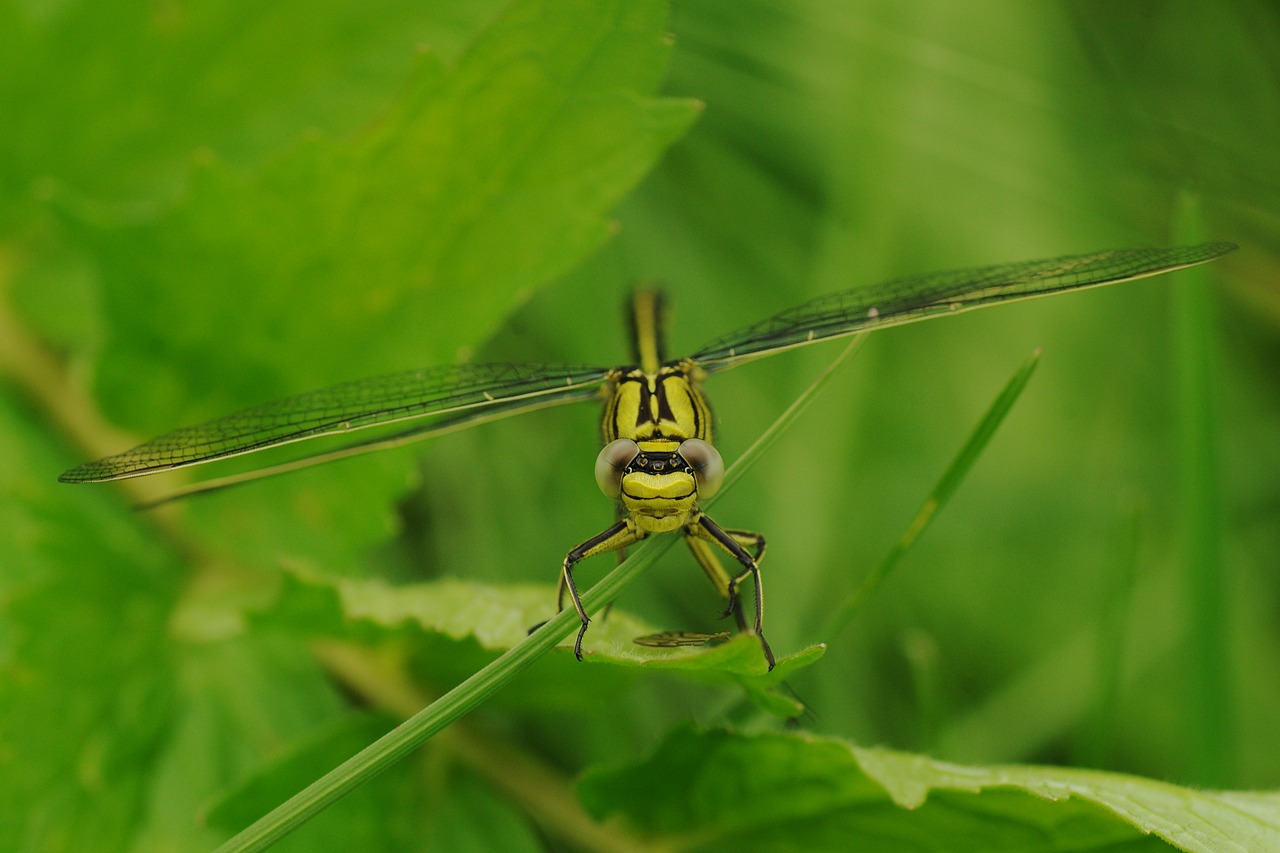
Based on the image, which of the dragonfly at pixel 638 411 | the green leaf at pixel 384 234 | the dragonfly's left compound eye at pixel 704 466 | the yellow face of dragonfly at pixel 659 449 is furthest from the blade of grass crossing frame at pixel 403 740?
the green leaf at pixel 384 234

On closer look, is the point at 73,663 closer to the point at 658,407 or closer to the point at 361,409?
the point at 361,409

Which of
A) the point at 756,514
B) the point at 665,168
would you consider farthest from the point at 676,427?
the point at 665,168

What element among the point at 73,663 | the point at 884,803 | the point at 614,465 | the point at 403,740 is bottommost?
the point at 73,663

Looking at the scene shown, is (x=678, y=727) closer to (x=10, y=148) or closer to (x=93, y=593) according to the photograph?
(x=93, y=593)

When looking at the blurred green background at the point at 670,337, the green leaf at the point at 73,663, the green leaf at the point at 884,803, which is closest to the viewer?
the green leaf at the point at 884,803

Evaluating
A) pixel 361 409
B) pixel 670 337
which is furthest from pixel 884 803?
pixel 670 337

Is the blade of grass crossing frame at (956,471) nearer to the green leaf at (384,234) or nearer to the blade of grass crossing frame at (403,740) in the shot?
the blade of grass crossing frame at (403,740)

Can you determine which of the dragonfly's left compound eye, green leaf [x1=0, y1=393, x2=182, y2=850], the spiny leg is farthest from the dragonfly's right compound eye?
green leaf [x1=0, y1=393, x2=182, y2=850]
